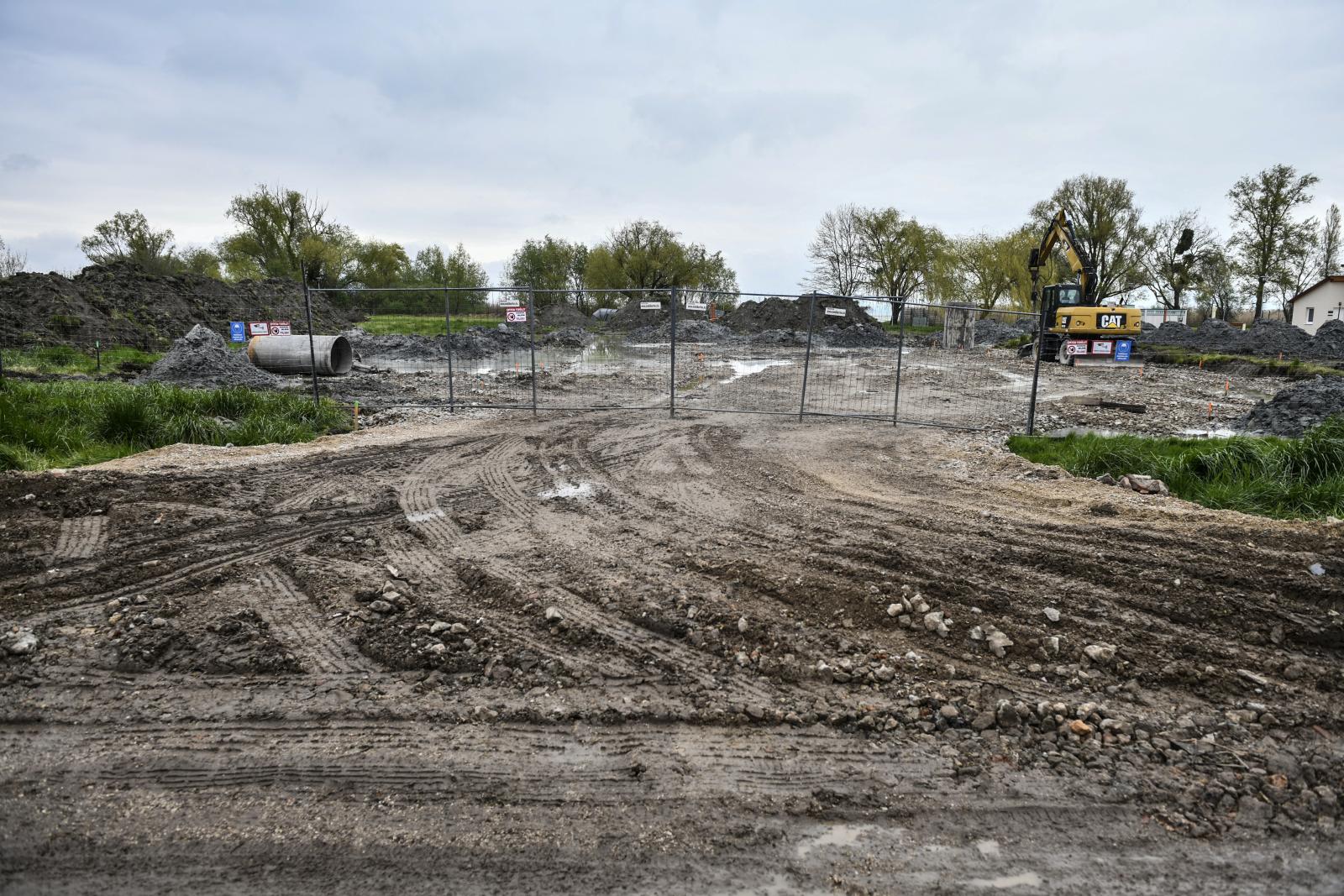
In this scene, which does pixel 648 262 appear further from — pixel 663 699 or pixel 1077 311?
pixel 663 699

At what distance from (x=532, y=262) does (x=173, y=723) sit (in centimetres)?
5983

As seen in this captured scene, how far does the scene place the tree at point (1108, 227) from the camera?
1954 inches

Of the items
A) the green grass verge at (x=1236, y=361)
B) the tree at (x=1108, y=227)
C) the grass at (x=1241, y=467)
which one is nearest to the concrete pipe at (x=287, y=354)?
the grass at (x=1241, y=467)

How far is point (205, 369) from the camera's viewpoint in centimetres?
1570

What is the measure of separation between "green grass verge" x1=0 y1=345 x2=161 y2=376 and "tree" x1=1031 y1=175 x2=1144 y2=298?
52.8 m

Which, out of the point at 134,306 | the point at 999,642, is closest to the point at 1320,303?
the point at 999,642

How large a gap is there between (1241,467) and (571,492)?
284 inches

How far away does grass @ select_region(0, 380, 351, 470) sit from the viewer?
329 inches

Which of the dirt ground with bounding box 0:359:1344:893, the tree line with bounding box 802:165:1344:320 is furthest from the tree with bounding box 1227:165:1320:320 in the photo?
the dirt ground with bounding box 0:359:1344:893

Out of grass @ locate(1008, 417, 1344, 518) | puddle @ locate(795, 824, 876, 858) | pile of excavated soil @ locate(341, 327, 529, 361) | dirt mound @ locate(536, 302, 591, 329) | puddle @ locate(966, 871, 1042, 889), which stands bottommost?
puddle @ locate(966, 871, 1042, 889)

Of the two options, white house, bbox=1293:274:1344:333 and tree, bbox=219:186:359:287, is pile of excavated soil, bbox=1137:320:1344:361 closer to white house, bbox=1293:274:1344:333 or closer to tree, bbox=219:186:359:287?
white house, bbox=1293:274:1344:333

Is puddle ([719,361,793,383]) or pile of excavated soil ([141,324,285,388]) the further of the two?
puddle ([719,361,793,383])

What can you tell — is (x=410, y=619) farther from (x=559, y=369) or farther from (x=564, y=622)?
(x=559, y=369)

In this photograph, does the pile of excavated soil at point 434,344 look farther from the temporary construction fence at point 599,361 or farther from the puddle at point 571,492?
the puddle at point 571,492
